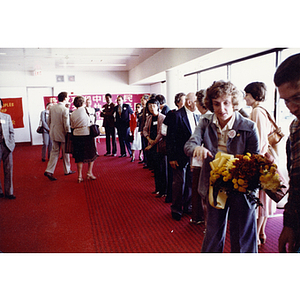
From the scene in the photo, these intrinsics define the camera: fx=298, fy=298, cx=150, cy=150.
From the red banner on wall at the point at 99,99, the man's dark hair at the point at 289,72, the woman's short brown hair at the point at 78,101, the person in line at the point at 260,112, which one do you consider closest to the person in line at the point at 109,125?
the red banner on wall at the point at 99,99

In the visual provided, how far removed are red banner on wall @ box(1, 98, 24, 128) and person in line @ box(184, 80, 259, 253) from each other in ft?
6.05

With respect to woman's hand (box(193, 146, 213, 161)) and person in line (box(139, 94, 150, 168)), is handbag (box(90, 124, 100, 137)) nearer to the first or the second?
person in line (box(139, 94, 150, 168))

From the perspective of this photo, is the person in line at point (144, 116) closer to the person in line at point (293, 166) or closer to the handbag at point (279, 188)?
the handbag at point (279, 188)

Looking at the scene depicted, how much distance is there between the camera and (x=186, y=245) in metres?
2.91

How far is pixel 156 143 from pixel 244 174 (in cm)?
258

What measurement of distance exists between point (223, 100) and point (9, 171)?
3020 millimetres

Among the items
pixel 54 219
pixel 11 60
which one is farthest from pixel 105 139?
pixel 11 60

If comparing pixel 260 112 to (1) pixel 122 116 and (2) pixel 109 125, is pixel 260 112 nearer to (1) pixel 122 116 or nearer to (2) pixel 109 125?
(1) pixel 122 116

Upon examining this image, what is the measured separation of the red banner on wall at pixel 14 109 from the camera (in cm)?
303

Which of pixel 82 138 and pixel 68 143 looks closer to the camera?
pixel 82 138

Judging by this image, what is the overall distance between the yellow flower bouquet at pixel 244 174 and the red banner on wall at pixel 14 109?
2.10 m

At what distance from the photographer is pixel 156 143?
4520mm

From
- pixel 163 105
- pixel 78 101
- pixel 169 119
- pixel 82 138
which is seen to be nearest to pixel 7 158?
pixel 82 138
